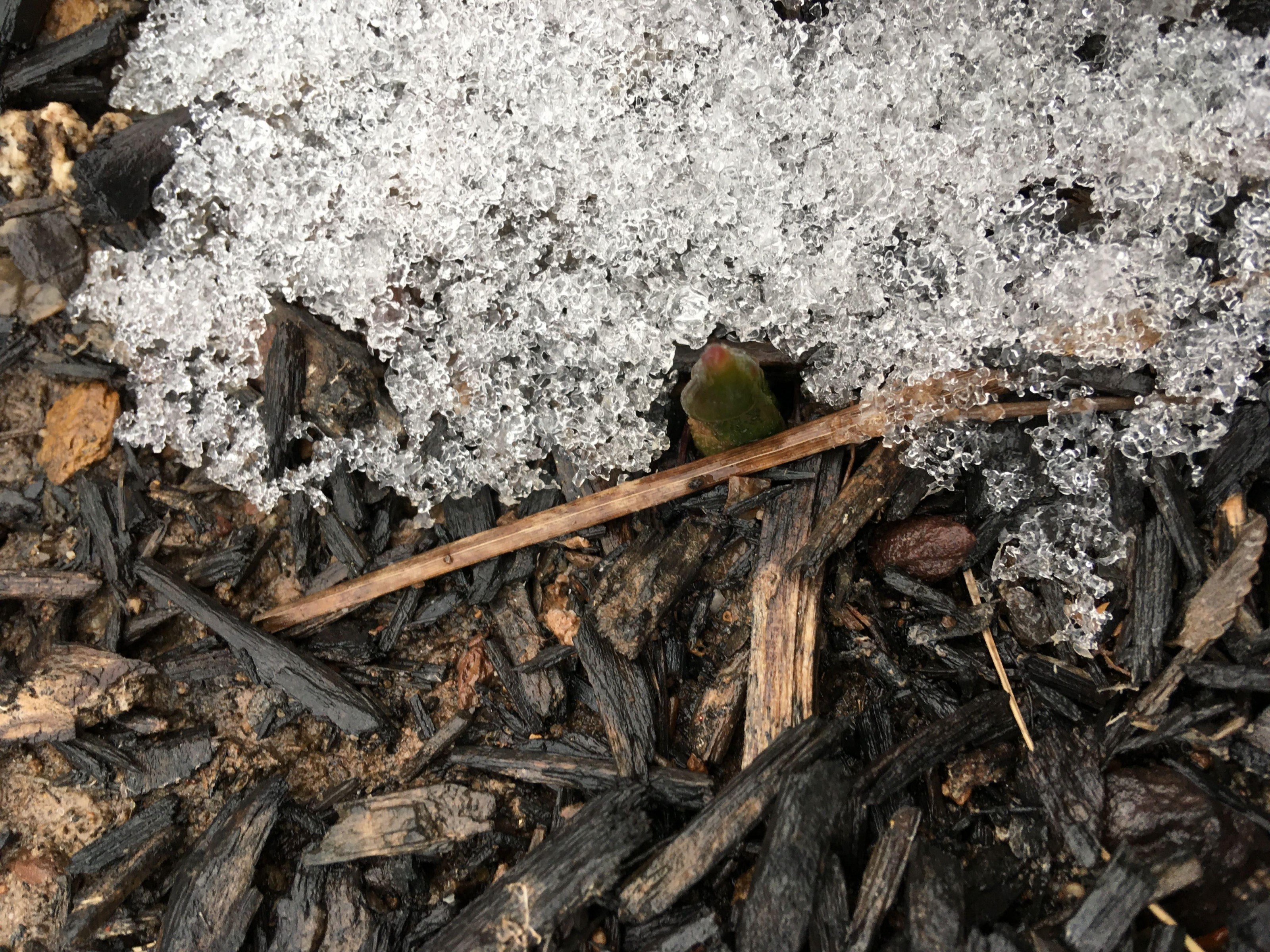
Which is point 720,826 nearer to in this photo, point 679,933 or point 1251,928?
point 679,933

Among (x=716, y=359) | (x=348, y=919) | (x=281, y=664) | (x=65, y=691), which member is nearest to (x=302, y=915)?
(x=348, y=919)

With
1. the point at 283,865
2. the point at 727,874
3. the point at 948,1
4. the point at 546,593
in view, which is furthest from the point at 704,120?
the point at 283,865

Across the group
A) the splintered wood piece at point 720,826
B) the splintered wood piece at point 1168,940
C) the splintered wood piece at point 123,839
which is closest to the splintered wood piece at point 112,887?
the splintered wood piece at point 123,839

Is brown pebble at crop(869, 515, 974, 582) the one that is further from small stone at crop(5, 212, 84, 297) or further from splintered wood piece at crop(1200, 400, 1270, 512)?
small stone at crop(5, 212, 84, 297)

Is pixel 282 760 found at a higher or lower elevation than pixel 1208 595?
lower

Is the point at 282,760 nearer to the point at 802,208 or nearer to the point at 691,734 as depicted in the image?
the point at 691,734

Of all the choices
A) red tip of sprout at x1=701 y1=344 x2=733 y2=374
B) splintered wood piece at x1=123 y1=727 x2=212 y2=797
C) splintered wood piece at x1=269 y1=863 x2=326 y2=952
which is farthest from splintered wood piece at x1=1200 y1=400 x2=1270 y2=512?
splintered wood piece at x1=123 y1=727 x2=212 y2=797
